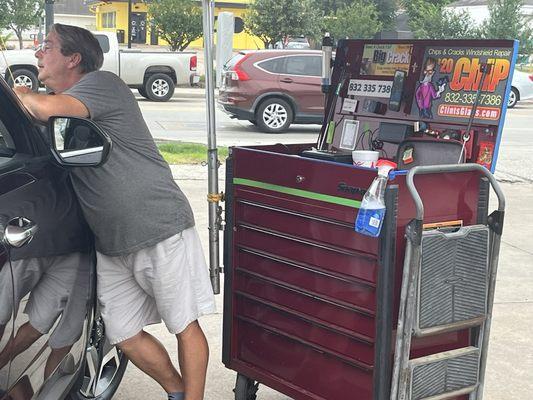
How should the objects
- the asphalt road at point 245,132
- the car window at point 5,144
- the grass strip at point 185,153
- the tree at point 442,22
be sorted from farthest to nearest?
the asphalt road at point 245,132 < the tree at point 442,22 < the grass strip at point 185,153 < the car window at point 5,144

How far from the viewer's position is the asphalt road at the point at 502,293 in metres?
3.94

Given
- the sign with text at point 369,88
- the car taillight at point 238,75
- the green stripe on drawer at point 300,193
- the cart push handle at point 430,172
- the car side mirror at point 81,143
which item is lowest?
the car taillight at point 238,75

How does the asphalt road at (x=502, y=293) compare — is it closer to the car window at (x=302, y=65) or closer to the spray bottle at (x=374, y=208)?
the car window at (x=302, y=65)

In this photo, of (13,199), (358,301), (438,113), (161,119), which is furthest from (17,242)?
(161,119)

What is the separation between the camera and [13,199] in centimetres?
224

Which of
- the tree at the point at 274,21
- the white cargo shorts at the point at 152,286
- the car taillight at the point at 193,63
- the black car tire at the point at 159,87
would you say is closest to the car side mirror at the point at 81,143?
the white cargo shorts at the point at 152,286

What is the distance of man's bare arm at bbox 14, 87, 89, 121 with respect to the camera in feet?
8.77

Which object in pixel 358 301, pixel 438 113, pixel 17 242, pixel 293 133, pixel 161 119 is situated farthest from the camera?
pixel 161 119

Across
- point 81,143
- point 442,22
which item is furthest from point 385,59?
point 442,22

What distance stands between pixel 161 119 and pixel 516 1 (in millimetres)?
8289

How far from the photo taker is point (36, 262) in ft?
7.50

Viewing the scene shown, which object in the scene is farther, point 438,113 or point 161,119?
point 161,119

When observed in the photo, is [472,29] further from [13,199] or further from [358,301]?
[13,199]

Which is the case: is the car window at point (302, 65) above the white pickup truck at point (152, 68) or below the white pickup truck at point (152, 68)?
above
